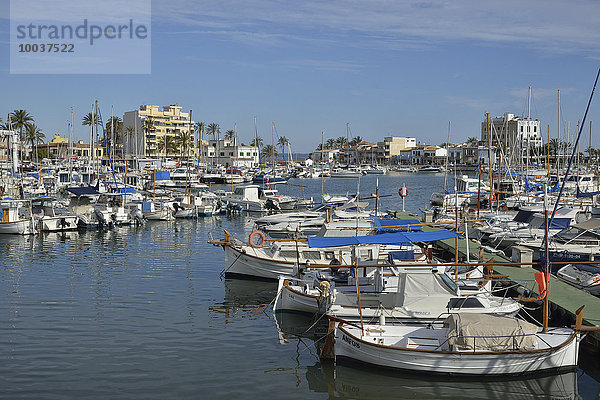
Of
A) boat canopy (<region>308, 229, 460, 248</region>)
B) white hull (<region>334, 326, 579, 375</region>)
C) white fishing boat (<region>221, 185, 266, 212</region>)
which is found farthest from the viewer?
white fishing boat (<region>221, 185, 266, 212</region>)

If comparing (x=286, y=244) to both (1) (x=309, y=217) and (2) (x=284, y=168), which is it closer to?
(1) (x=309, y=217)

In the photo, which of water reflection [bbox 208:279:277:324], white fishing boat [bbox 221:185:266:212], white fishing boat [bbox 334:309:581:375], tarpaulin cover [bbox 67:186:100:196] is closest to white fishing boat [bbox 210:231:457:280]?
water reflection [bbox 208:279:277:324]

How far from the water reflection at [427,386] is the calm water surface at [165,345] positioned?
0.03m

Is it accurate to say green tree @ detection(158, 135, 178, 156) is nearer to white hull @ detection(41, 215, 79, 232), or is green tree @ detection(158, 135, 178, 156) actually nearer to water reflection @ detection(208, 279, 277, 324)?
white hull @ detection(41, 215, 79, 232)

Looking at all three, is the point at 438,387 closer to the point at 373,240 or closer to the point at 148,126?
the point at 373,240

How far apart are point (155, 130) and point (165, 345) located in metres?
164

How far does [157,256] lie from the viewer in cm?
3831

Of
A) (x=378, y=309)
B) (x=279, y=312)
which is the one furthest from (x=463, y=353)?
(x=279, y=312)

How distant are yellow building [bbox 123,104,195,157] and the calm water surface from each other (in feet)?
462

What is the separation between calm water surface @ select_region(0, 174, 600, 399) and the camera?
16938mm

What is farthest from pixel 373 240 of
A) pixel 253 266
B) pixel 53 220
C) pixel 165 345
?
pixel 53 220

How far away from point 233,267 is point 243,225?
25.0 metres

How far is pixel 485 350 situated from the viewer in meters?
16.8

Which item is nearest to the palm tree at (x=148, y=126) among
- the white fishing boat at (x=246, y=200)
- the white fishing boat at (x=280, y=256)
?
the white fishing boat at (x=246, y=200)
